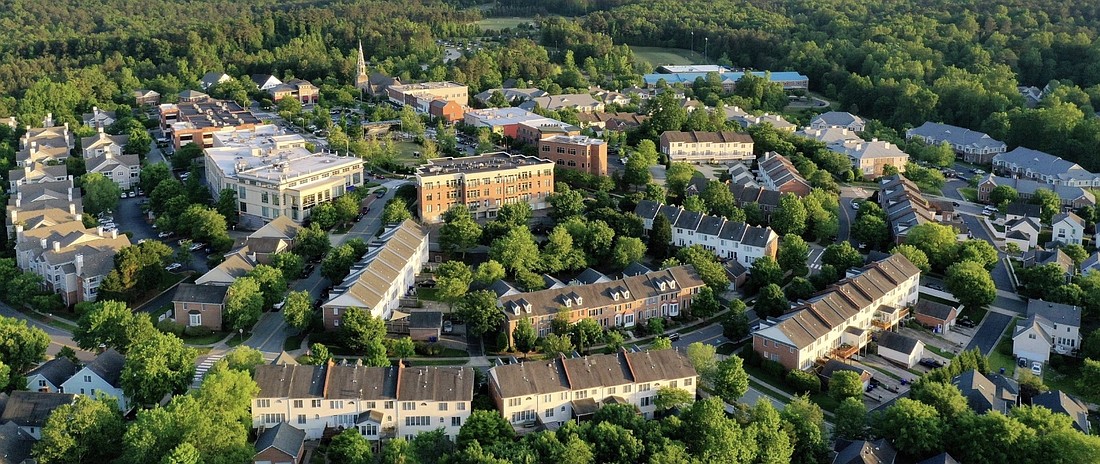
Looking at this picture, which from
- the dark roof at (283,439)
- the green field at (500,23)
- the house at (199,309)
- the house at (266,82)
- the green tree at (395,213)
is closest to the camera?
the dark roof at (283,439)

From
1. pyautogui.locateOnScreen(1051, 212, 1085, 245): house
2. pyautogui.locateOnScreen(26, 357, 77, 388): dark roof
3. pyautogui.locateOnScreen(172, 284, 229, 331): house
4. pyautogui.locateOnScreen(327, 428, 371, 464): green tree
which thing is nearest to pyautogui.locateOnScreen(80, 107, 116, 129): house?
pyautogui.locateOnScreen(172, 284, 229, 331): house

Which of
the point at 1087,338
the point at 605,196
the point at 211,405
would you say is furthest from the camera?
the point at 605,196

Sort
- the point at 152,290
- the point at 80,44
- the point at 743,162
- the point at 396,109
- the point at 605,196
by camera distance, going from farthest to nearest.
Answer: the point at 80,44 → the point at 396,109 → the point at 743,162 → the point at 605,196 → the point at 152,290

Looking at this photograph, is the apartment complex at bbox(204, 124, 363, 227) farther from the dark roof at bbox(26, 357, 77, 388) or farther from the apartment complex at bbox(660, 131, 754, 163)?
the apartment complex at bbox(660, 131, 754, 163)

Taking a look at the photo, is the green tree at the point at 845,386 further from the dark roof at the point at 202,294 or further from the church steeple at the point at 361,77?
the church steeple at the point at 361,77

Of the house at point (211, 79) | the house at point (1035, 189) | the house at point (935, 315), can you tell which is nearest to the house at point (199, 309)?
the house at point (935, 315)

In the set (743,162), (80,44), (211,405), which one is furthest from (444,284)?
(80,44)

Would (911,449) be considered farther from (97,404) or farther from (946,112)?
(946,112)

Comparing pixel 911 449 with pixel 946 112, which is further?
pixel 946 112
